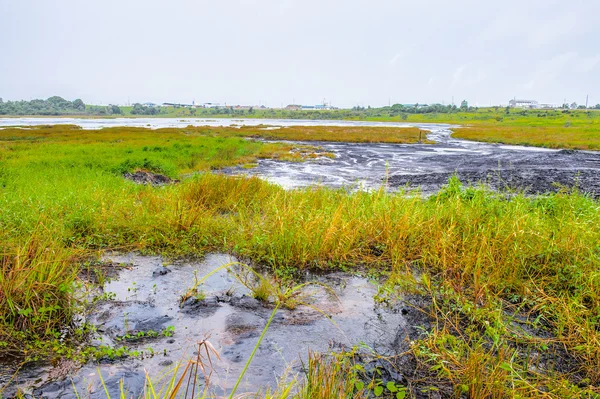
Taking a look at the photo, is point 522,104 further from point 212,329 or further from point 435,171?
point 212,329

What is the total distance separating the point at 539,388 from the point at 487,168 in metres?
22.2

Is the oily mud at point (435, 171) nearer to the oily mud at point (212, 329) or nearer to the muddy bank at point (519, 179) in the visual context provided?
the muddy bank at point (519, 179)

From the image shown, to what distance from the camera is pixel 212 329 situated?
4184 mm

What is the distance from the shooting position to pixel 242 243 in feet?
20.3

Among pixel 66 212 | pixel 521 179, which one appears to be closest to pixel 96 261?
pixel 66 212

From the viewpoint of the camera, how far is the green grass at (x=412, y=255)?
351 centimetres

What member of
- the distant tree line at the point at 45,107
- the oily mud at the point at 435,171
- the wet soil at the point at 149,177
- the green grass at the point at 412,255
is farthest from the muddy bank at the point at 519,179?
the distant tree line at the point at 45,107

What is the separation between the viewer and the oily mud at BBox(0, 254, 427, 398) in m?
3.28

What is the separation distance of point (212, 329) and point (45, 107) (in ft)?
590

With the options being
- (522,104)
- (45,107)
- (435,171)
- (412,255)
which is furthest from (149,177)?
(522,104)

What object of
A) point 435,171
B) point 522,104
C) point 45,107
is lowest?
point 435,171

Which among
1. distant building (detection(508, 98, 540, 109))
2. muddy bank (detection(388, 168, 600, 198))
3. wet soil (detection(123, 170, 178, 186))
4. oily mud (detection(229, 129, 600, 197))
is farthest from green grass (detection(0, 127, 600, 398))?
distant building (detection(508, 98, 540, 109))

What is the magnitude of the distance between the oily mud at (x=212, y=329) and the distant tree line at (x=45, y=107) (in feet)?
513

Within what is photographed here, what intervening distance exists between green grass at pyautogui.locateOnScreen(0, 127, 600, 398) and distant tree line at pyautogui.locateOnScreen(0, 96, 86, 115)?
154032mm
